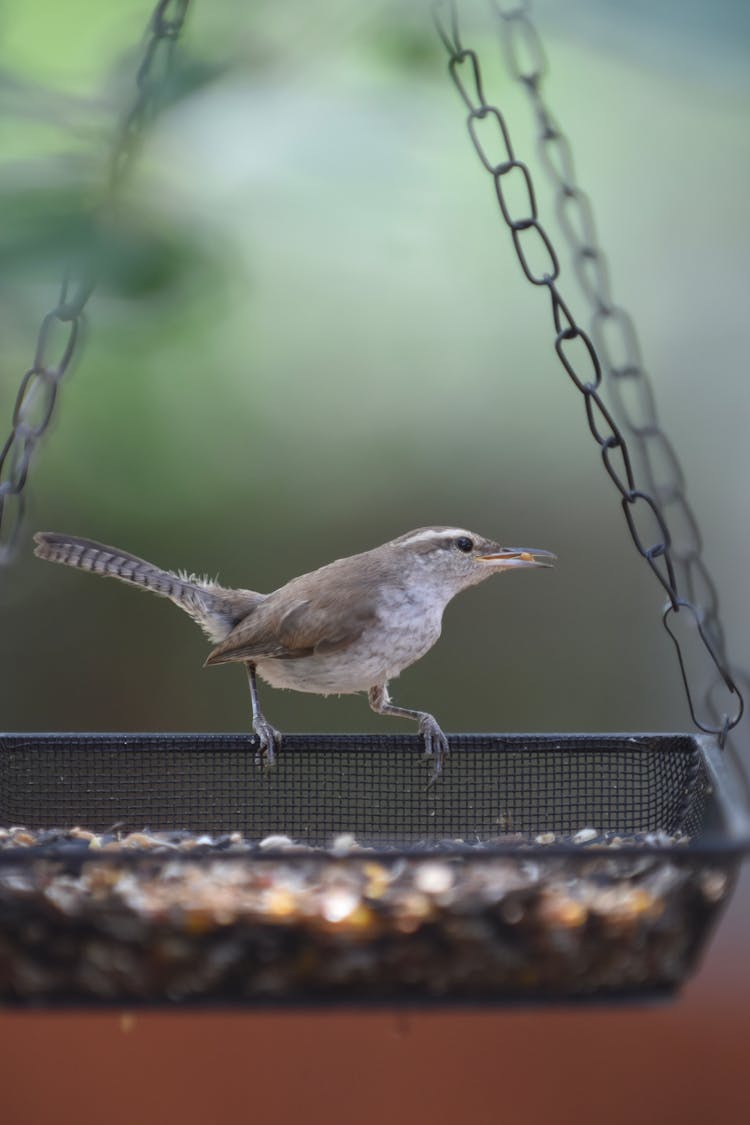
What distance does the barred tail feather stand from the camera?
3.64m

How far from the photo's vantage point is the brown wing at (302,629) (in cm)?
354

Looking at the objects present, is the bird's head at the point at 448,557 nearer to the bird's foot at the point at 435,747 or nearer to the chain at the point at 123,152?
the bird's foot at the point at 435,747

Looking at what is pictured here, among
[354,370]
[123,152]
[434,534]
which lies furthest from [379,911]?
[354,370]

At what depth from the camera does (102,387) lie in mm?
3748

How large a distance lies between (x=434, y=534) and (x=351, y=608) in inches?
16.0

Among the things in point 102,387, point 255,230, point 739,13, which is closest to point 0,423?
point 102,387

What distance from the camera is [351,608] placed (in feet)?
11.7

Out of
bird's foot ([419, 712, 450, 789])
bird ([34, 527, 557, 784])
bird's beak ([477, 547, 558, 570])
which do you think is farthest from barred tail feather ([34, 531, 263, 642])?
bird's foot ([419, 712, 450, 789])

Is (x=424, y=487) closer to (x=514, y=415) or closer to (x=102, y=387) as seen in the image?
(x=514, y=415)

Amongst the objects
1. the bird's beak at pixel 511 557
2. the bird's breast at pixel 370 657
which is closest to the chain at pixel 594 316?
the bird's beak at pixel 511 557

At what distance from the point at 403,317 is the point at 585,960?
4.24m

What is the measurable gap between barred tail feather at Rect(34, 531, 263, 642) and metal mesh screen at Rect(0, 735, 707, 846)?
63cm

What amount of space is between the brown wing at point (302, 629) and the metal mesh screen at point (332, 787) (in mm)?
364

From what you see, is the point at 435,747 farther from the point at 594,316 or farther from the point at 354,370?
the point at 354,370
